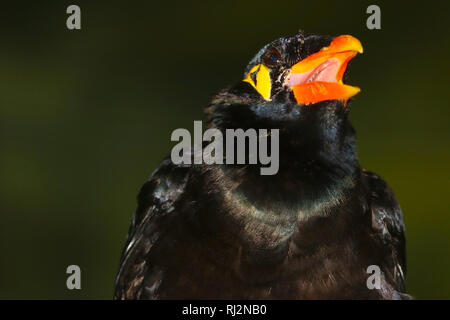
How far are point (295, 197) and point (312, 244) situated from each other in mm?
160

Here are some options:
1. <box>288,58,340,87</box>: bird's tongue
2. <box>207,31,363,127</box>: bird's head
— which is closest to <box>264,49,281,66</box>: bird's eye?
<box>207,31,363,127</box>: bird's head

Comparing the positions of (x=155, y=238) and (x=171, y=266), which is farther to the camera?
(x=155, y=238)

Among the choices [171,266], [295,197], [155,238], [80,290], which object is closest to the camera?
Answer: [295,197]

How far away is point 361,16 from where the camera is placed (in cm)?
461

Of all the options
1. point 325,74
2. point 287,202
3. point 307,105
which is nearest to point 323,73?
point 325,74

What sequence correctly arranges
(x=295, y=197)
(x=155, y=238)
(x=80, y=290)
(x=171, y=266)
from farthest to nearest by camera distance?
(x=80, y=290)
(x=155, y=238)
(x=171, y=266)
(x=295, y=197)

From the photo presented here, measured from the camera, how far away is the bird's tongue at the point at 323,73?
195cm

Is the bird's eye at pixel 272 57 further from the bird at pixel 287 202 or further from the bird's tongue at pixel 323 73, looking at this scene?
the bird's tongue at pixel 323 73

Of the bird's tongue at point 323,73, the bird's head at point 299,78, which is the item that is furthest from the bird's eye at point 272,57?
the bird's tongue at point 323,73

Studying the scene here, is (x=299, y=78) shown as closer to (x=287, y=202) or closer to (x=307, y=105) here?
(x=307, y=105)

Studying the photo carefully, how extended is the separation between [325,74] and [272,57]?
19cm

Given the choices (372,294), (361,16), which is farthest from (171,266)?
(361,16)

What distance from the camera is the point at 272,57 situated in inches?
80.6
